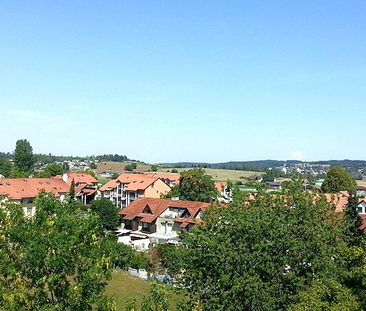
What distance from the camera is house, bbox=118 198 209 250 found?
5897 cm

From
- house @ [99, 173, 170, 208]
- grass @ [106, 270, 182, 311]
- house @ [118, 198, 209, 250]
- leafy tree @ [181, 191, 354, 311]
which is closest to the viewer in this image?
leafy tree @ [181, 191, 354, 311]

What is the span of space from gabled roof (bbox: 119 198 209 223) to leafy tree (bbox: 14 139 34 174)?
56.3 meters

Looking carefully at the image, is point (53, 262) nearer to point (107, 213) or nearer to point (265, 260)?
point (265, 260)

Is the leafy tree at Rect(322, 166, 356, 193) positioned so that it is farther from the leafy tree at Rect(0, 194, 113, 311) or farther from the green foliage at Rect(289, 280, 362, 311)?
the leafy tree at Rect(0, 194, 113, 311)

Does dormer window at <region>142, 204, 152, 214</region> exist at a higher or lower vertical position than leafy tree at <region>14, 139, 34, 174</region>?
lower

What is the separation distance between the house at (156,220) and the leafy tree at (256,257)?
33.5m

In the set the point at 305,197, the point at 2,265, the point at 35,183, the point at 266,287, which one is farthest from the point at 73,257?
the point at 35,183

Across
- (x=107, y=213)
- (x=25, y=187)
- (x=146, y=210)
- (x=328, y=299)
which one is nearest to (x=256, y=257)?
(x=328, y=299)

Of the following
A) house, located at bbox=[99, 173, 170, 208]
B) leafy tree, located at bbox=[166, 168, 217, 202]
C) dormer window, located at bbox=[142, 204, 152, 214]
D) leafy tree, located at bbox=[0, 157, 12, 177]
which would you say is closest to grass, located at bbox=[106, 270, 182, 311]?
dormer window, located at bbox=[142, 204, 152, 214]

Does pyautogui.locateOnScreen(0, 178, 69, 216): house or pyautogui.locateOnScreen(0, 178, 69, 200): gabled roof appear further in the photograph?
pyautogui.locateOnScreen(0, 178, 69, 200): gabled roof

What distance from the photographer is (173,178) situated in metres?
125

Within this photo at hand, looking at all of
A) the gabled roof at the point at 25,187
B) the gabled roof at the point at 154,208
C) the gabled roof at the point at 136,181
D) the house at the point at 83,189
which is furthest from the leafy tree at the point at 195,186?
the house at the point at 83,189

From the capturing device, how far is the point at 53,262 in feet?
45.2

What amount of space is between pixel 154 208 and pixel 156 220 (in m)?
2.24
